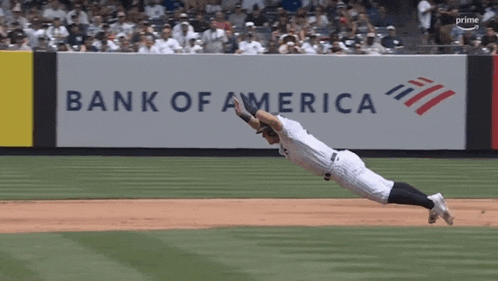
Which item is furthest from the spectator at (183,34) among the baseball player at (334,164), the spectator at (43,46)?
the baseball player at (334,164)

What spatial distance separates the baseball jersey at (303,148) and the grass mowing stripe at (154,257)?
1506mm

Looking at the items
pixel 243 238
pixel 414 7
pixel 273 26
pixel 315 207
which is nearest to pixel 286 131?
pixel 243 238

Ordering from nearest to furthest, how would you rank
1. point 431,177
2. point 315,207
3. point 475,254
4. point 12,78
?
point 475,254 < point 315,207 < point 431,177 < point 12,78

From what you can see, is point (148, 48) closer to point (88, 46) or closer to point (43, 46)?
point (88, 46)

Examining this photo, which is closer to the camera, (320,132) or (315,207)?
(315,207)

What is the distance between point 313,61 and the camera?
17969mm

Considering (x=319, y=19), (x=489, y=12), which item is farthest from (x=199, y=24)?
(x=489, y=12)

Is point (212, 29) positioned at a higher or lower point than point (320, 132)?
higher

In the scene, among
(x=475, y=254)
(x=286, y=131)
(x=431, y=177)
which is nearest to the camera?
(x=475, y=254)

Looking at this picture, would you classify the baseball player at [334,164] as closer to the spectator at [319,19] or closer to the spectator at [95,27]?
the spectator at [95,27]

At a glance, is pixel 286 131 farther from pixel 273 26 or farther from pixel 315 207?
pixel 273 26

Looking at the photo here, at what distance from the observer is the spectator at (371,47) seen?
18359mm

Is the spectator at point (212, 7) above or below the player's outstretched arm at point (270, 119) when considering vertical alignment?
below

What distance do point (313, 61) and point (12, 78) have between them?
5.56 m
